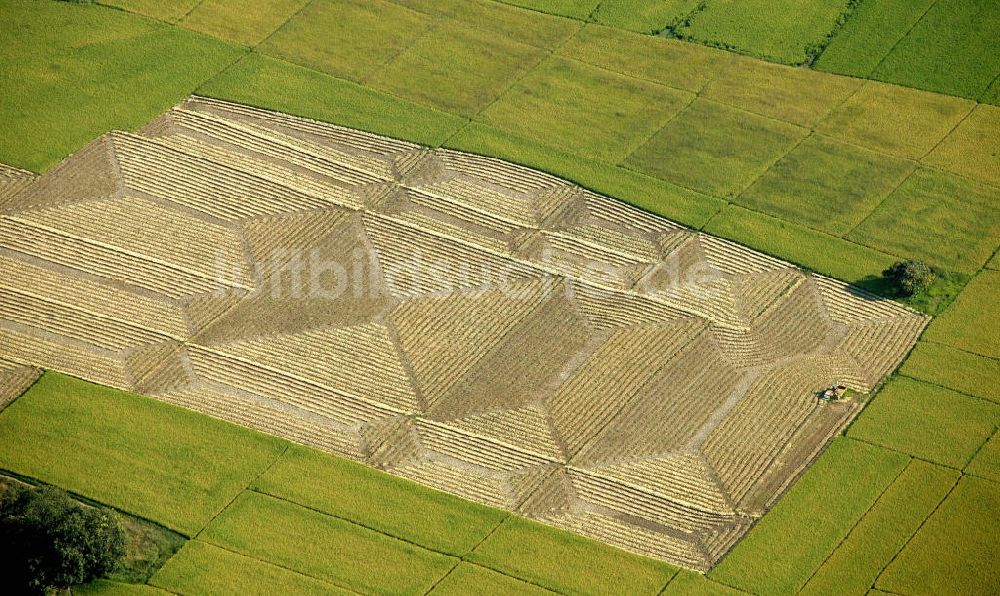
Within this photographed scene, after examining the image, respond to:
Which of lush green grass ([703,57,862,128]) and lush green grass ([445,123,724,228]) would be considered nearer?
lush green grass ([445,123,724,228])

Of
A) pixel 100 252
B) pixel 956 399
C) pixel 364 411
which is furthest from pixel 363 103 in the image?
pixel 956 399

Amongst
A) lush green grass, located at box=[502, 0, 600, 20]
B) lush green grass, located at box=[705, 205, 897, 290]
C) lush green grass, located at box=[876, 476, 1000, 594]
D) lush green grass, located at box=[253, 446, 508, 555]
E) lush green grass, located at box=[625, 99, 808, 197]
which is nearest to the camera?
lush green grass, located at box=[876, 476, 1000, 594]

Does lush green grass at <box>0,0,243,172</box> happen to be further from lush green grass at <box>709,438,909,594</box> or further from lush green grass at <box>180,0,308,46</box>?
lush green grass at <box>709,438,909,594</box>

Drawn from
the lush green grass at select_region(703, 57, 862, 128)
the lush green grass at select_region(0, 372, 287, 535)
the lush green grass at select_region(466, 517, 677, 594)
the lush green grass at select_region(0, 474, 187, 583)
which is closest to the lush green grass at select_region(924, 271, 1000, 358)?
the lush green grass at select_region(703, 57, 862, 128)

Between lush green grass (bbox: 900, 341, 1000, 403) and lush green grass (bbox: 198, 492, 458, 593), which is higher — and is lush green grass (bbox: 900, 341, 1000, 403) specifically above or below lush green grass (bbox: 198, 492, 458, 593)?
above

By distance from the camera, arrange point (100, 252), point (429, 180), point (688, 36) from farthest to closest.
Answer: point (688, 36) < point (429, 180) < point (100, 252)

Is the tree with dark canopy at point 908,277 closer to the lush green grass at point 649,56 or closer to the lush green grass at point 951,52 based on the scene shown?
the lush green grass at point 951,52

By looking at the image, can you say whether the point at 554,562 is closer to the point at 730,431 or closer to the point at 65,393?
the point at 730,431
